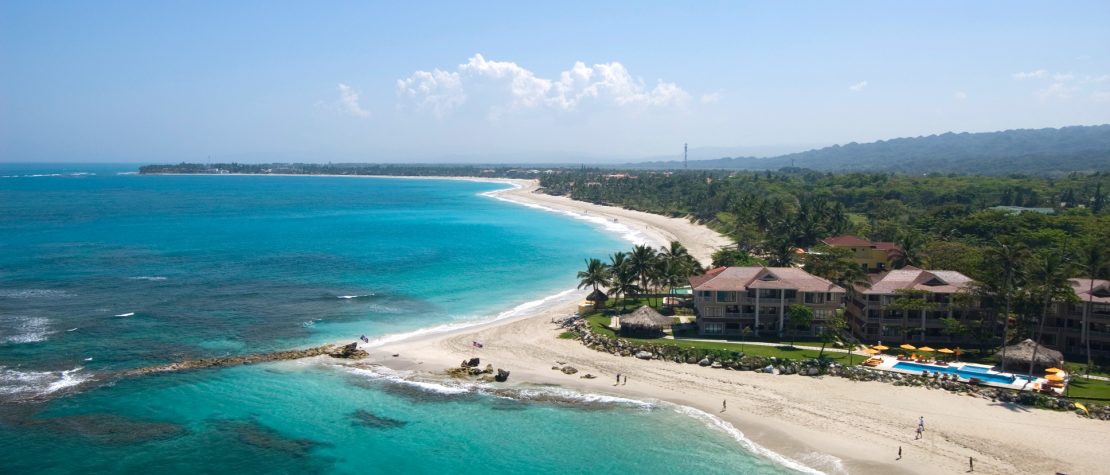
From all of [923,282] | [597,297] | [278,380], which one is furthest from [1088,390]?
[278,380]

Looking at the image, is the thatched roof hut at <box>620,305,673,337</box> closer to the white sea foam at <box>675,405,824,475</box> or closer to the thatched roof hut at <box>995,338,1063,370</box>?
the white sea foam at <box>675,405,824,475</box>

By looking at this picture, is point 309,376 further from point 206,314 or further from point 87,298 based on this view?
point 87,298

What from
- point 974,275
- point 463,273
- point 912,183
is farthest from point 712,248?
point 912,183

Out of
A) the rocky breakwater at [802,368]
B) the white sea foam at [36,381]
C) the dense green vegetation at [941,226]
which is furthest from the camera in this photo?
the dense green vegetation at [941,226]

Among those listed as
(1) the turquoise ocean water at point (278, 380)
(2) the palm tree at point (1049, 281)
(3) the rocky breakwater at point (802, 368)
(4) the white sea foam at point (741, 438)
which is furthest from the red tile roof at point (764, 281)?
(1) the turquoise ocean water at point (278, 380)

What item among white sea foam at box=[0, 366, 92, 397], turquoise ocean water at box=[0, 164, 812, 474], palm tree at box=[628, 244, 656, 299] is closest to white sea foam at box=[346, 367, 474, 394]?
turquoise ocean water at box=[0, 164, 812, 474]

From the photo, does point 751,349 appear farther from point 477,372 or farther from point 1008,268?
point 477,372

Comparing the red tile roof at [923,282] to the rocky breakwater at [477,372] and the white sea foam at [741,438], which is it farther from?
the rocky breakwater at [477,372]
